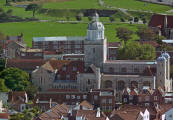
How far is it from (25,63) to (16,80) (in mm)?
6775

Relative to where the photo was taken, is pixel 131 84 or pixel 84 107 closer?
pixel 84 107

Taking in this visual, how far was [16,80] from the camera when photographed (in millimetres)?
127375

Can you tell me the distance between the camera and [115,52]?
151 metres

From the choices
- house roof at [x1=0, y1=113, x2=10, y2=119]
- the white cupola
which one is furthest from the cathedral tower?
house roof at [x1=0, y1=113, x2=10, y2=119]

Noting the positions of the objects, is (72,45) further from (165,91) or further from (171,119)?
(171,119)

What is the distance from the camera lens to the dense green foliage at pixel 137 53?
13725 cm

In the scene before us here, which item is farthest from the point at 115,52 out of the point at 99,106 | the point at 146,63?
the point at 99,106

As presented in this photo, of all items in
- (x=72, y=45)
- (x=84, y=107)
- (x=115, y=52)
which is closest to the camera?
(x=84, y=107)

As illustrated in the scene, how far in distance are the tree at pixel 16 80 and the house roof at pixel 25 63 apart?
452cm

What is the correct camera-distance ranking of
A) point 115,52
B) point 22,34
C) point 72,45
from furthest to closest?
1. point 22,34
2. point 72,45
3. point 115,52

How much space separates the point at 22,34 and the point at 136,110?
232ft

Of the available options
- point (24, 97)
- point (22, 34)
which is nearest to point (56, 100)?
point (24, 97)

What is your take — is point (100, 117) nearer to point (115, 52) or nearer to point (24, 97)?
point (24, 97)

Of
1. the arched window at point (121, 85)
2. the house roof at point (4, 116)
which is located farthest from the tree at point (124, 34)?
the house roof at point (4, 116)
